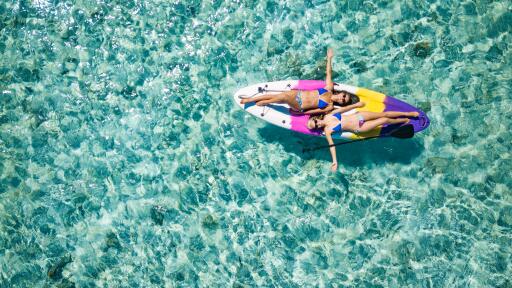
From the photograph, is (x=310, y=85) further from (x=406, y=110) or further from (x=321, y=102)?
(x=406, y=110)

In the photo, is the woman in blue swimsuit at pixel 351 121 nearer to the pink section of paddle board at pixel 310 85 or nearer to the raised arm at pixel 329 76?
the raised arm at pixel 329 76

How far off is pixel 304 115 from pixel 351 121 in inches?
31.3

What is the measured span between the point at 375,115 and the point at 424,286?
2960mm

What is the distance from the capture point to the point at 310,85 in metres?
8.91

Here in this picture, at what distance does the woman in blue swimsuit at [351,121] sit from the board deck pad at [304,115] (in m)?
0.11

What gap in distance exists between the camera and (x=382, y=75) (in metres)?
9.25

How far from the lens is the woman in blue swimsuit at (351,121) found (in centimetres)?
855

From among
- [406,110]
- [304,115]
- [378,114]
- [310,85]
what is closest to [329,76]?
[310,85]

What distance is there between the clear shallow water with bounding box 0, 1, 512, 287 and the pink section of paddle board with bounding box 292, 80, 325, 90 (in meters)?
0.40

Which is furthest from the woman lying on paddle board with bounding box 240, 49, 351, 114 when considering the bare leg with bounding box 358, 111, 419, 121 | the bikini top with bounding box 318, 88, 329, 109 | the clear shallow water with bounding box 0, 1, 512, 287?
the clear shallow water with bounding box 0, 1, 512, 287

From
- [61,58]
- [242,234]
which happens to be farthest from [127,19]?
[242,234]

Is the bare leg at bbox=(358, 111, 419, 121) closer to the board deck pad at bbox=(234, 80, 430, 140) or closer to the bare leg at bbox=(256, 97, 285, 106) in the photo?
the board deck pad at bbox=(234, 80, 430, 140)

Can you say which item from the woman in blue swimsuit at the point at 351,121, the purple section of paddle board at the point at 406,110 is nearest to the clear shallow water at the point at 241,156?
the purple section of paddle board at the point at 406,110

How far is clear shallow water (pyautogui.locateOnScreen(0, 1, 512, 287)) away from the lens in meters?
8.88
